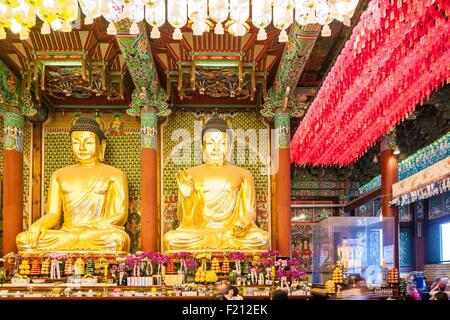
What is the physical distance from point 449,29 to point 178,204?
5.65 meters

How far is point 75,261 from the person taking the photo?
8906mm

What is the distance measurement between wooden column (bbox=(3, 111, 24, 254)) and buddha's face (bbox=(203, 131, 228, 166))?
301 centimetres

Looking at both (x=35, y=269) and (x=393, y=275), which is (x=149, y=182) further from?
(x=393, y=275)

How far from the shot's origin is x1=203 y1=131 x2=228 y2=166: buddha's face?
404 inches

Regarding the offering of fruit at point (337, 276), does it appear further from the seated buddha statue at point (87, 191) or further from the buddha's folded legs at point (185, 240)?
the seated buddha statue at point (87, 191)

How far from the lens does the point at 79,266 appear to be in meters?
8.72

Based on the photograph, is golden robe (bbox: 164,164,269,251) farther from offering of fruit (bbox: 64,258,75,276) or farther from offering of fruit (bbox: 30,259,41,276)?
offering of fruit (bbox: 30,259,41,276)

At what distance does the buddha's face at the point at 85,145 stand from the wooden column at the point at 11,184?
0.92 m

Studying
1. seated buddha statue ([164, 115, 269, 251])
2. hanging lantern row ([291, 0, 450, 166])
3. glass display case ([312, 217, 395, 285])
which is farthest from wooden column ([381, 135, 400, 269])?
seated buddha statue ([164, 115, 269, 251])

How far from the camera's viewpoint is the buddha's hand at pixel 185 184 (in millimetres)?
10008

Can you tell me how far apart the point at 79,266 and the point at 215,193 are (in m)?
2.56

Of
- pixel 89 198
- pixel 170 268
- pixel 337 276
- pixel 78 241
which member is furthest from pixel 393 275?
pixel 89 198
